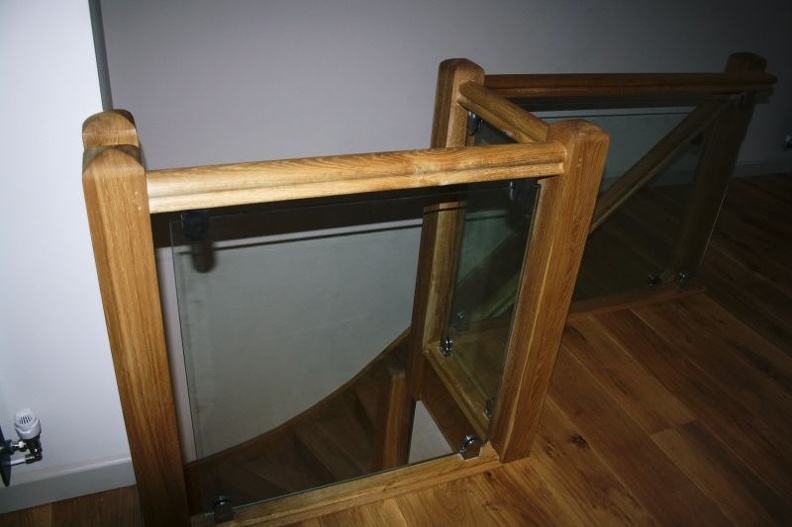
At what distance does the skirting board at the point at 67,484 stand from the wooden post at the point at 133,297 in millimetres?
357

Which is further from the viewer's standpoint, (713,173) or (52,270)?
(713,173)

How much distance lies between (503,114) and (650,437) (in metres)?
0.96

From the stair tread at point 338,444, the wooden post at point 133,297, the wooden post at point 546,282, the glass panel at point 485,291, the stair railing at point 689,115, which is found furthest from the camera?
the stair tread at point 338,444

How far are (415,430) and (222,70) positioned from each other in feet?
4.38

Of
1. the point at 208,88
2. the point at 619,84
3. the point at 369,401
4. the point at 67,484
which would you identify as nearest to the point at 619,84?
the point at 619,84

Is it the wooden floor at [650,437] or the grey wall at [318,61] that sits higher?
the grey wall at [318,61]

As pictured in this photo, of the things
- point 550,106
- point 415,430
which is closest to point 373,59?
Result: point 550,106

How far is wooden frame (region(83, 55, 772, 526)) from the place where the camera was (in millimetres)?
816

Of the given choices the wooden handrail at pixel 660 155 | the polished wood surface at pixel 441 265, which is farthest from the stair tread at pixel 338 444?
the wooden handrail at pixel 660 155

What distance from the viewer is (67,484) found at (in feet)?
4.43

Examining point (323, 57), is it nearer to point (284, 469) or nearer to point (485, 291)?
point (485, 291)

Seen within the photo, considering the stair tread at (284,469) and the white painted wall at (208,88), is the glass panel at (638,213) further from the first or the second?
the stair tread at (284,469)

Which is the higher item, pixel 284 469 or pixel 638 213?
pixel 638 213

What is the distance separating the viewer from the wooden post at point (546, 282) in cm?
108
